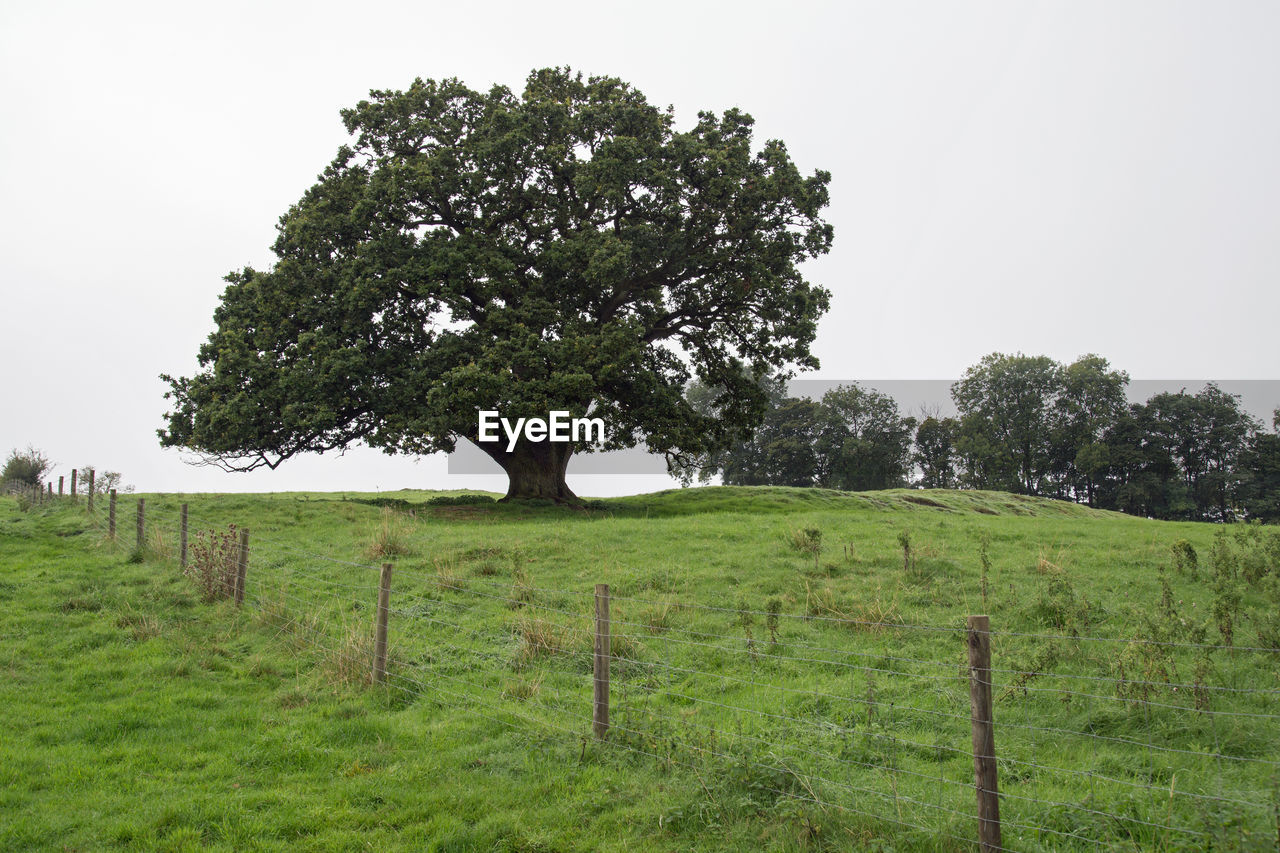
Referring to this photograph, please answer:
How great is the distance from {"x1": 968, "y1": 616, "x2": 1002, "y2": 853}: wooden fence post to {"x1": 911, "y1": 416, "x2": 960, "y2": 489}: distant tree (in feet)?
235

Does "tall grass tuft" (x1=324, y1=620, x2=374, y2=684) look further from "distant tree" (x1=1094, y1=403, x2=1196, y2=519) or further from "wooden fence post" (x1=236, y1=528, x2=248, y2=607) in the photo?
"distant tree" (x1=1094, y1=403, x2=1196, y2=519)

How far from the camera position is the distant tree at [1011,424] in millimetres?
65500

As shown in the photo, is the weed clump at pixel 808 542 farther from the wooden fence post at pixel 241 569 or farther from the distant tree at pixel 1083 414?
the distant tree at pixel 1083 414

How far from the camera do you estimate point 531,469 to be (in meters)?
31.2

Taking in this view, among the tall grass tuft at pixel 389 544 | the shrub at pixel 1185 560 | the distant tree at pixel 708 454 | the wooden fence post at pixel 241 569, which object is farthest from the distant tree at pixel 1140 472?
the wooden fence post at pixel 241 569

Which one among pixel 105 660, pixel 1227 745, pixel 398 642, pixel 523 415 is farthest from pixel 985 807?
pixel 523 415

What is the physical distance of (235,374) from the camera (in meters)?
27.5

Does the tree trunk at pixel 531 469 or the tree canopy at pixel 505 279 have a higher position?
the tree canopy at pixel 505 279

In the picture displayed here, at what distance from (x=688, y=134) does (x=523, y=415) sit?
39.9 ft

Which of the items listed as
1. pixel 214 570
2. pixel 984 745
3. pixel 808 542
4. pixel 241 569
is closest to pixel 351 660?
pixel 241 569

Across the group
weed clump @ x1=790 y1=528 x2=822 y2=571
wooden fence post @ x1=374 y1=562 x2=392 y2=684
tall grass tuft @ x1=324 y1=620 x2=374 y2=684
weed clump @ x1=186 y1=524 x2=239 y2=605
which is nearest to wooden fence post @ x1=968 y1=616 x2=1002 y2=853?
wooden fence post @ x1=374 y1=562 x2=392 y2=684

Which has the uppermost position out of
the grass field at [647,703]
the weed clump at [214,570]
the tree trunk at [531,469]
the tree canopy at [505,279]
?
the tree canopy at [505,279]

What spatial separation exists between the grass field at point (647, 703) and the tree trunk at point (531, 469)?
13.9 metres

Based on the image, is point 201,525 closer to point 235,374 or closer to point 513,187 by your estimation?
point 235,374
